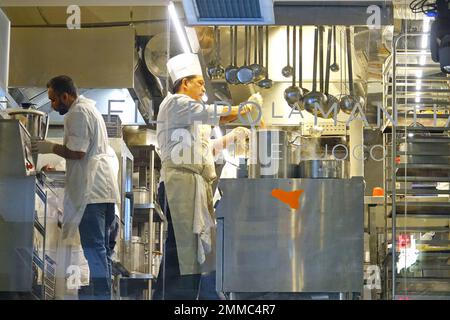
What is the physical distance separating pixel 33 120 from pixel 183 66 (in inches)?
32.1

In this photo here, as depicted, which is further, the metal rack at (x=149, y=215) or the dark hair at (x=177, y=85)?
the dark hair at (x=177, y=85)

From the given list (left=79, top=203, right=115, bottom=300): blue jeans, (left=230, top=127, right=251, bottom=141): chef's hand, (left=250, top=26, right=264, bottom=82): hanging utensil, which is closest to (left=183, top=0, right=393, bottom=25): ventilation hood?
(left=250, top=26, right=264, bottom=82): hanging utensil

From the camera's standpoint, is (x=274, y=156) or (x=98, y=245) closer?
(x=274, y=156)

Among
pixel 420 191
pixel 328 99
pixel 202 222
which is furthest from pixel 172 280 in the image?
pixel 420 191

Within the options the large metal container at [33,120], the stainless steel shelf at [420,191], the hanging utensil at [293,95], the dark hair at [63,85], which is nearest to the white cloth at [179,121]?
the hanging utensil at [293,95]

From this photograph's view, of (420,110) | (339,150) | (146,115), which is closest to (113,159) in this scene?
(146,115)

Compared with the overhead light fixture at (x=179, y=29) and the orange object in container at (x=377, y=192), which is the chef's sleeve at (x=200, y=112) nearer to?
the overhead light fixture at (x=179, y=29)

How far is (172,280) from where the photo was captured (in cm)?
656

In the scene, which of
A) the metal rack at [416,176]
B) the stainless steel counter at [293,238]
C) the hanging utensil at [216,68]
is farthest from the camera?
the hanging utensil at [216,68]

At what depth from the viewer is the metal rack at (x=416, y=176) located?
653 centimetres

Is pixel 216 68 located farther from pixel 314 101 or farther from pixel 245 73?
pixel 314 101

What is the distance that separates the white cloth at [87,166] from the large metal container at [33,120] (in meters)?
0.11
